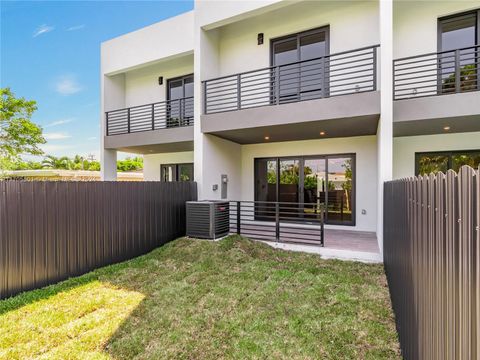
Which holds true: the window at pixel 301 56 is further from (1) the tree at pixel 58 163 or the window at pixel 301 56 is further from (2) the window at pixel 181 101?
(1) the tree at pixel 58 163

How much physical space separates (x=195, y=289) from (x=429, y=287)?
3.78 meters

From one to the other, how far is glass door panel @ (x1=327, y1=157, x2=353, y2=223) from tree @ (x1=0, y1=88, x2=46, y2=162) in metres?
16.1

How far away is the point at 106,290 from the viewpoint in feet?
15.3

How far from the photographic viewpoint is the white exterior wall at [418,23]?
7176 mm

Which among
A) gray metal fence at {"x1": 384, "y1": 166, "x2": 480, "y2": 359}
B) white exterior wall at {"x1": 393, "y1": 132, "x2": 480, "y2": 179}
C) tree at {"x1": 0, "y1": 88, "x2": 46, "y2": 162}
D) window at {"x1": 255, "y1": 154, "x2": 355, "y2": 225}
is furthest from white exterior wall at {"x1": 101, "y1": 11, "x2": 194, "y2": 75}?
gray metal fence at {"x1": 384, "y1": 166, "x2": 480, "y2": 359}

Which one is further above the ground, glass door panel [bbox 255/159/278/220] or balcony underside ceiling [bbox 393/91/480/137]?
balcony underside ceiling [bbox 393/91/480/137]

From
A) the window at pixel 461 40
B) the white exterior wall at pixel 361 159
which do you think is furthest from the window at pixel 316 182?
the window at pixel 461 40

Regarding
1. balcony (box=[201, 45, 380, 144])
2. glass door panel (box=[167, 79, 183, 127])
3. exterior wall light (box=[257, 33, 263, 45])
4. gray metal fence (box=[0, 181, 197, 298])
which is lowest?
gray metal fence (box=[0, 181, 197, 298])

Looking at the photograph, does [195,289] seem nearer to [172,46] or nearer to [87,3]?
[172,46]

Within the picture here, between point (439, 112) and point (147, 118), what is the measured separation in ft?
34.0

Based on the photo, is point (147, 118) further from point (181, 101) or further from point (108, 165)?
point (108, 165)

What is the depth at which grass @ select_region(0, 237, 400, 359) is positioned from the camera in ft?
10.2

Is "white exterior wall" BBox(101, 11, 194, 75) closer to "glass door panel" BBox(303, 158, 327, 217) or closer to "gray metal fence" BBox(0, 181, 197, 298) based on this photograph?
"gray metal fence" BBox(0, 181, 197, 298)

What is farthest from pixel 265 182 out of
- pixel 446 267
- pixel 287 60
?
pixel 446 267
